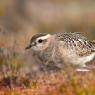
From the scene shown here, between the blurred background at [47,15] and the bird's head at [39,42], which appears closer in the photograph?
the bird's head at [39,42]

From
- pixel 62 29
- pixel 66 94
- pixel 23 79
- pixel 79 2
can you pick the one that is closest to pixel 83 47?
pixel 23 79

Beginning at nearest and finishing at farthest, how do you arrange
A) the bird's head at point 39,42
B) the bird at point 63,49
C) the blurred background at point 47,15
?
the bird at point 63,49 < the bird's head at point 39,42 < the blurred background at point 47,15

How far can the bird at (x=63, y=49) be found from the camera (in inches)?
555

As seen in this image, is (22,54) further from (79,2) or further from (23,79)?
(79,2)

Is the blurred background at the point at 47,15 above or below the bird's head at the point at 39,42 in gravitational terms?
above

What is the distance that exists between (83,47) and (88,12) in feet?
77.7

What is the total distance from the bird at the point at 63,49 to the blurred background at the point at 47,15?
16.6m

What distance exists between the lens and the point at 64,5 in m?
43.1

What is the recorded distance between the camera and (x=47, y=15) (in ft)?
129

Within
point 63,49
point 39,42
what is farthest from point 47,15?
point 63,49

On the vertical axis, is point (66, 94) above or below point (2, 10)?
below

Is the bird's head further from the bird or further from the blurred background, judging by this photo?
the blurred background

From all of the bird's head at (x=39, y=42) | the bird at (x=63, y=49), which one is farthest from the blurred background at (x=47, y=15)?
the bird's head at (x=39, y=42)

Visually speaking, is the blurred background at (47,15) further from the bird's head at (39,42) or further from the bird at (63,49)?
the bird's head at (39,42)
